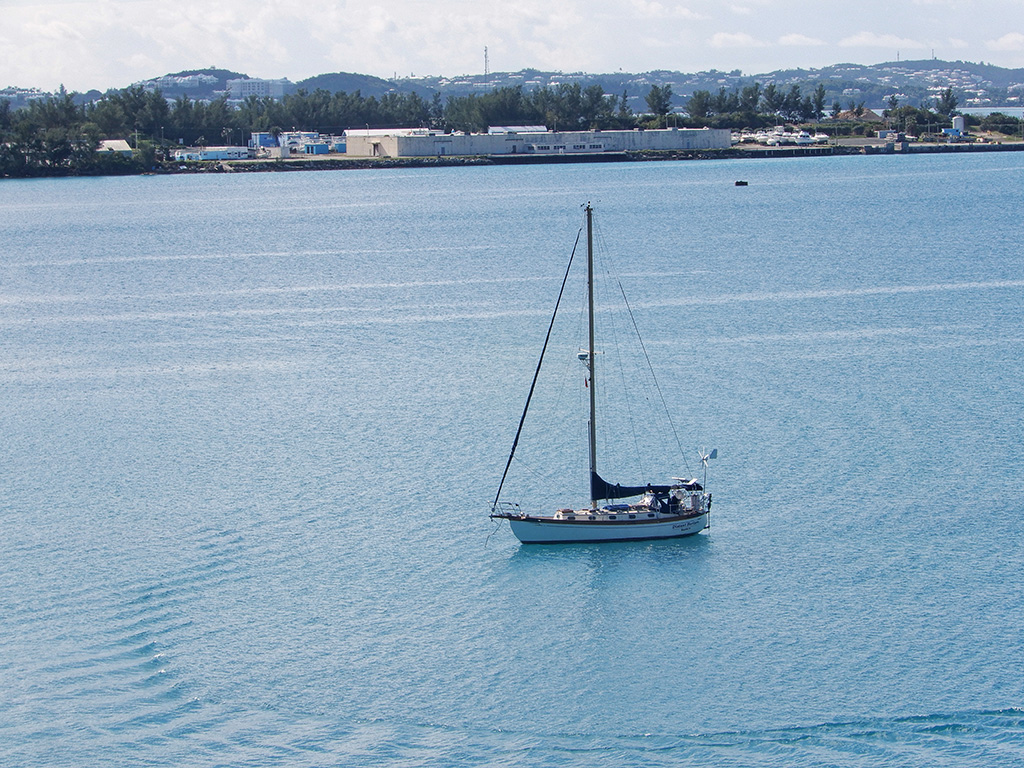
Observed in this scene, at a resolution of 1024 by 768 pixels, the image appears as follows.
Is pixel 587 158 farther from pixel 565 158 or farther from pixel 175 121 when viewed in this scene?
pixel 175 121

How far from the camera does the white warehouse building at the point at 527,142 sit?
172 metres

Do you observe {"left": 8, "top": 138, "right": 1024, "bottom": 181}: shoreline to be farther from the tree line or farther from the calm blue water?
the calm blue water

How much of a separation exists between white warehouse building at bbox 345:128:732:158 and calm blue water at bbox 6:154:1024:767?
109933mm

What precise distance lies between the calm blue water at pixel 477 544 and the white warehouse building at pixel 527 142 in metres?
110

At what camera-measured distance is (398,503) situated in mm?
31156

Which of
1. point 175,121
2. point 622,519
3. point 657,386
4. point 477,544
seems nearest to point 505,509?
point 477,544

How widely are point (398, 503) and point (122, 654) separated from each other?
9.09 meters

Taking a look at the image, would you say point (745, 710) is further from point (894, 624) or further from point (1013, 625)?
point (1013, 625)

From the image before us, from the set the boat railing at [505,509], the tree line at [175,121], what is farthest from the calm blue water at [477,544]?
the tree line at [175,121]

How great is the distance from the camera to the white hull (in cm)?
2805

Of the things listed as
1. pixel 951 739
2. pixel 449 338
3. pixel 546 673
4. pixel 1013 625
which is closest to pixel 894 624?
pixel 1013 625

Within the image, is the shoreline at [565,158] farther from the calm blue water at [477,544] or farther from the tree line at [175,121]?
the calm blue water at [477,544]

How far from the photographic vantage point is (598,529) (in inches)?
1107

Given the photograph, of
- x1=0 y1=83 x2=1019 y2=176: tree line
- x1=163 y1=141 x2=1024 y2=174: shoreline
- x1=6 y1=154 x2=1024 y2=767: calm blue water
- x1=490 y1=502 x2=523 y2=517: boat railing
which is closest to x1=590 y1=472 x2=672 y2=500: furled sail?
x1=6 y1=154 x2=1024 y2=767: calm blue water
